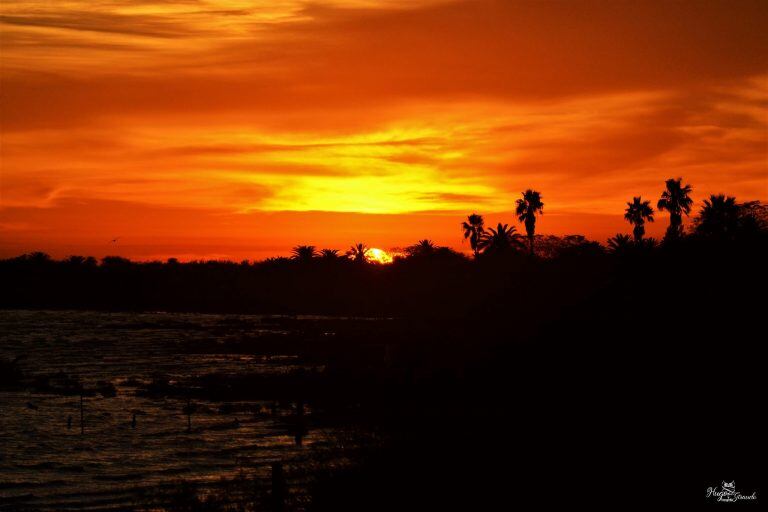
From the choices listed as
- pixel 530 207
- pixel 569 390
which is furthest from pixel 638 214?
pixel 569 390

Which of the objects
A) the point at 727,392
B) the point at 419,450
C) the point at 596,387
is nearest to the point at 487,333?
the point at 596,387

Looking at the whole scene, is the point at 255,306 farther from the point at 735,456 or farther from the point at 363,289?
the point at 735,456

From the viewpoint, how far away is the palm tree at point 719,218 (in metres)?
52.2

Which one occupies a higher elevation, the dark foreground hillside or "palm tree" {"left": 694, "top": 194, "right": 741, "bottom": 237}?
"palm tree" {"left": 694, "top": 194, "right": 741, "bottom": 237}

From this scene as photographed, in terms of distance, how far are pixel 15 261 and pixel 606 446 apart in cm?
18761
